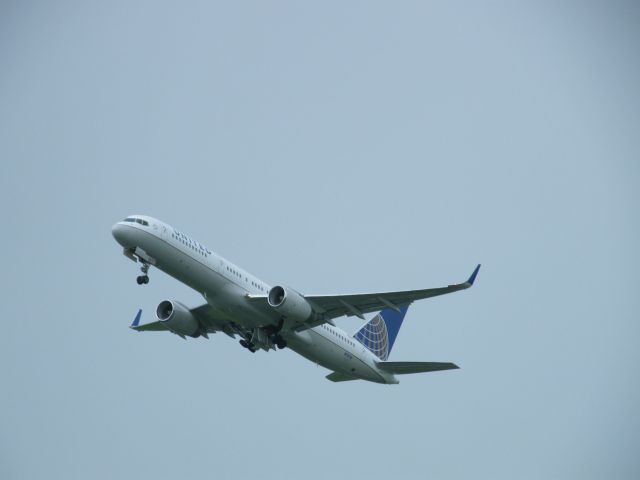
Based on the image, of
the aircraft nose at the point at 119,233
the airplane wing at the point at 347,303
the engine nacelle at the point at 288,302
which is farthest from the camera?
the engine nacelle at the point at 288,302

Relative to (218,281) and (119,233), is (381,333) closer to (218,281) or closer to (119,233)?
(218,281)

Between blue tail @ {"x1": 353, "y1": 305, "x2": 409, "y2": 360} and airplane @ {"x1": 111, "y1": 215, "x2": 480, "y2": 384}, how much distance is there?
101 inches

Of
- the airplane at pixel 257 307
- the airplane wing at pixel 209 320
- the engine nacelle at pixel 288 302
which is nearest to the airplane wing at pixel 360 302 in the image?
the airplane at pixel 257 307

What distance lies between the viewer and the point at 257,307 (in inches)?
1209

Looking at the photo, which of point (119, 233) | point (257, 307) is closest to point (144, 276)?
point (119, 233)

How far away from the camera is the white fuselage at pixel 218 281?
2861 cm

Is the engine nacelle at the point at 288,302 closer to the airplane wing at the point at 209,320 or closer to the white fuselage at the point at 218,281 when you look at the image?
the white fuselage at the point at 218,281

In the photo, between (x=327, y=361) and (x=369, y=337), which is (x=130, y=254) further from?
(x=369, y=337)

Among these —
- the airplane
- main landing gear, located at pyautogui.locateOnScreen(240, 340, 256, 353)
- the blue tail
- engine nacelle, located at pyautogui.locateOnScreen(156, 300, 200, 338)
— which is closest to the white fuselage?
the airplane

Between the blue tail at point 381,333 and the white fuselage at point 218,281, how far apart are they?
4.52 meters

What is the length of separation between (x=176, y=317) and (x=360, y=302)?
9870mm

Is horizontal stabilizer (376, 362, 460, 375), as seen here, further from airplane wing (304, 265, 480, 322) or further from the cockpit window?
the cockpit window

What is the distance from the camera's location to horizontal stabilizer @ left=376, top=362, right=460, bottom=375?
3250 centimetres

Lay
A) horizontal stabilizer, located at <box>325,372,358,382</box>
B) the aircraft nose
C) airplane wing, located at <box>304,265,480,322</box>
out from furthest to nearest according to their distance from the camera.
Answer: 1. horizontal stabilizer, located at <box>325,372,358,382</box>
2. airplane wing, located at <box>304,265,480,322</box>
3. the aircraft nose
